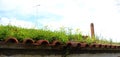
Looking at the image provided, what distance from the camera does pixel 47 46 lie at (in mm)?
7355

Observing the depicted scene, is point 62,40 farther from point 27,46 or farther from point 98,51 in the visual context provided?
point 98,51

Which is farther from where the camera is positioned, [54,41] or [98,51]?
[98,51]

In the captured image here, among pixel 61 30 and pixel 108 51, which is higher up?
pixel 61 30

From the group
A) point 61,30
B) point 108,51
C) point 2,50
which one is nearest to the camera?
point 2,50

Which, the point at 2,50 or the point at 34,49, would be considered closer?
the point at 2,50

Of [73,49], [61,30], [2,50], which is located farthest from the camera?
[61,30]

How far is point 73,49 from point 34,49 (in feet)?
5.53

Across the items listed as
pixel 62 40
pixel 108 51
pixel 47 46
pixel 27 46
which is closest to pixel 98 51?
pixel 108 51

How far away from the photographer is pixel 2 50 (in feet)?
21.4

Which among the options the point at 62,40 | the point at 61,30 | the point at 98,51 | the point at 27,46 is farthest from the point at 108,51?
the point at 27,46

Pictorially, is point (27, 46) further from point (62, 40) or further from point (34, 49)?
point (62, 40)

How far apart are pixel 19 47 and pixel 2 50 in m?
0.39

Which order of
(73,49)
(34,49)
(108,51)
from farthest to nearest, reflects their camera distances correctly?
1. (108,51)
2. (73,49)
3. (34,49)

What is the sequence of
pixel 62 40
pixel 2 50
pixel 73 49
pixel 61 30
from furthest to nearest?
pixel 61 30
pixel 73 49
pixel 62 40
pixel 2 50
